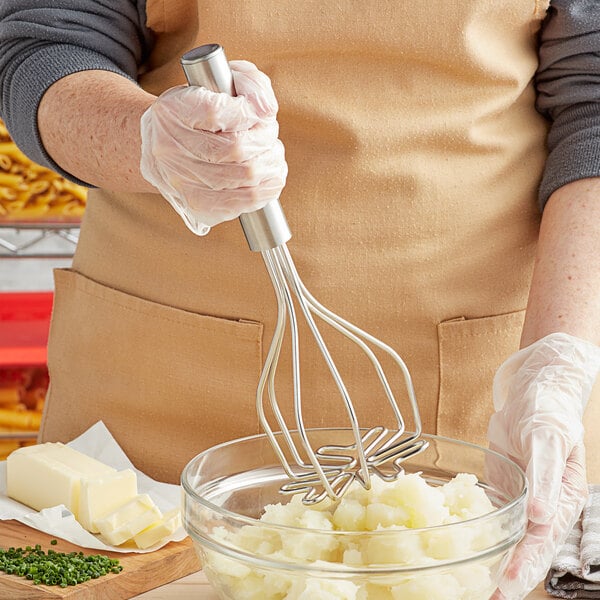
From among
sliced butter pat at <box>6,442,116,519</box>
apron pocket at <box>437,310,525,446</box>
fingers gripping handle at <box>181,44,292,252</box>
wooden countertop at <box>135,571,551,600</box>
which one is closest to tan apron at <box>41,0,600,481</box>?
apron pocket at <box>437,310,525,446</box>

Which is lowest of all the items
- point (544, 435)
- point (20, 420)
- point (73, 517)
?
point (20, 420)

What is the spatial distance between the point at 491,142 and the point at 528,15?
17 centimetres

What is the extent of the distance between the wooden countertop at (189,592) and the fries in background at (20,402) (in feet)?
5.14

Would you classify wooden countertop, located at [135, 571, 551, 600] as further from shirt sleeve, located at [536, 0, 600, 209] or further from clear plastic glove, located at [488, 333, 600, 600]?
shirt sleeve, located at [536, 0, 600, 209]

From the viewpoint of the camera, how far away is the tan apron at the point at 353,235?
1.19 meters

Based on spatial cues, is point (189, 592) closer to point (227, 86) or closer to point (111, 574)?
point (111, 574)

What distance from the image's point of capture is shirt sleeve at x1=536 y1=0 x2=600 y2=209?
122 centimetres

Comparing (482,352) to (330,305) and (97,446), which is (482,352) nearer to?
(330,305)

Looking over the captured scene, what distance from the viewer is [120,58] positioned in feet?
4.05

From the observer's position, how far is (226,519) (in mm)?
722

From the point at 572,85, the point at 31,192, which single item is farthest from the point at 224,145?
the point at 31,192

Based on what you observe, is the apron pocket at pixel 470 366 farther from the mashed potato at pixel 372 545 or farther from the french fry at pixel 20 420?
the french fry at pixel 20 420

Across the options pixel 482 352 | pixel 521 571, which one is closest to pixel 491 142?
pixel 482 352

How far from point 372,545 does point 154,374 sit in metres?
0.65
